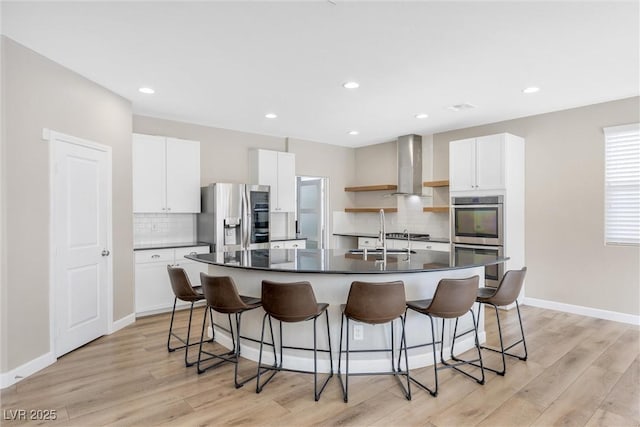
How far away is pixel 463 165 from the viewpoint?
5.41m

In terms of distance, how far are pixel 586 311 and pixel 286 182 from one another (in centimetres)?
469

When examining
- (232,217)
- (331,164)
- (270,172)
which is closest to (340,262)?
(232,217)

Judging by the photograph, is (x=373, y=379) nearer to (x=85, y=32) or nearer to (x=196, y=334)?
(x=196, y=334)

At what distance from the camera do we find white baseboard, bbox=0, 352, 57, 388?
2.79m

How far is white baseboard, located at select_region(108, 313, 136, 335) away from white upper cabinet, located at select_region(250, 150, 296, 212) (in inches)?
97.7

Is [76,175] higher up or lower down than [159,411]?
higher up

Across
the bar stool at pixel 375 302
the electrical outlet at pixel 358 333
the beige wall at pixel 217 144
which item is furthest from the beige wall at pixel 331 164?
the bar stool at pixel 375 302

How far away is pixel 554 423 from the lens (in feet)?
7.63

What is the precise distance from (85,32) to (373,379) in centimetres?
347

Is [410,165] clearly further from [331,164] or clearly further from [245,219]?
[245,219]

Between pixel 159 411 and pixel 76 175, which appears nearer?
pixel 159 411

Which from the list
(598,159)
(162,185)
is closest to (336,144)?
(162,185)

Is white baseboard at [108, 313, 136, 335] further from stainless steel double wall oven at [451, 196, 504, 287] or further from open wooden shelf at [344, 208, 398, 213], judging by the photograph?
open wooden shelf at [344, 208, 398, 213]

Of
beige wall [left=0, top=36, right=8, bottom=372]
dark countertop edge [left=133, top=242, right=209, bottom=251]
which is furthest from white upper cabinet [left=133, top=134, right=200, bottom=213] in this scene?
beige wall [left=0, top=36, right=8, bottom=372]
